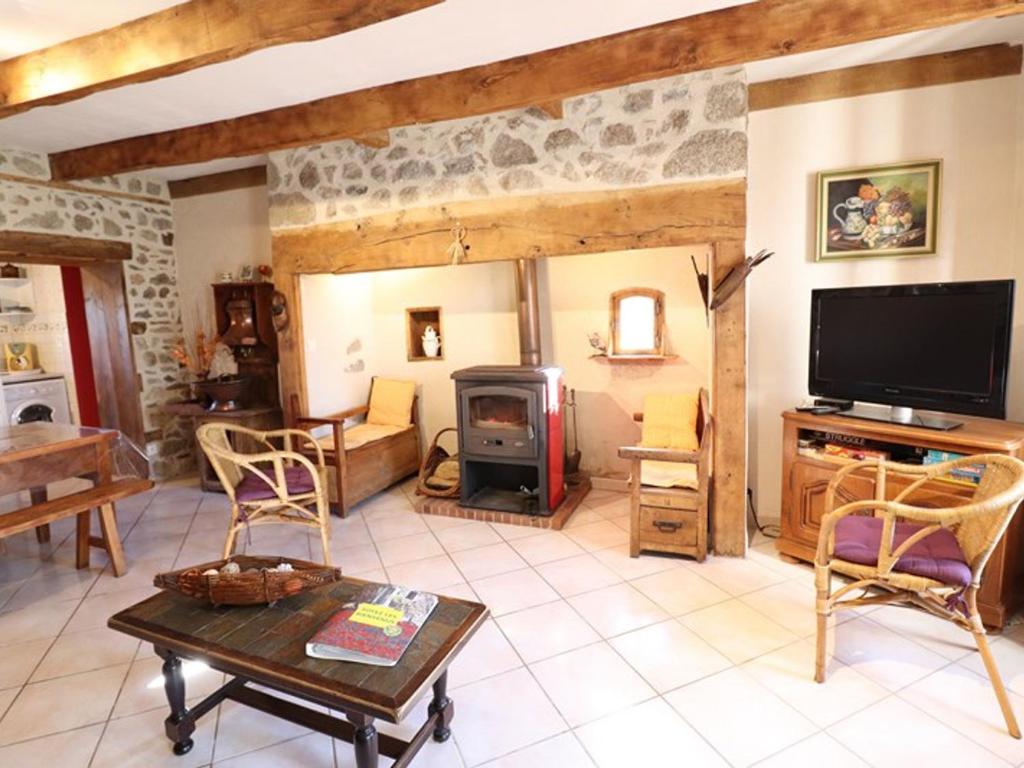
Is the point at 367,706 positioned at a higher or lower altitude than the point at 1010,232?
lower

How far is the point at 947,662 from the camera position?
83.0 inches

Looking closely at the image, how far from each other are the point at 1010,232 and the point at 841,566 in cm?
201

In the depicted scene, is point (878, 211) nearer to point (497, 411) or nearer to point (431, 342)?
point (497, 411)

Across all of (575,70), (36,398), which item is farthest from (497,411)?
(36,398)

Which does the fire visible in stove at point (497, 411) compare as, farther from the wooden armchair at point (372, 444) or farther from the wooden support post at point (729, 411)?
the wooden support post at point (729, 411)

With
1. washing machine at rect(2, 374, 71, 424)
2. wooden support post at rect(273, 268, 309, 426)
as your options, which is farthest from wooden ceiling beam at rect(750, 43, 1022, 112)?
washing machine at rect(2, 374, 71, 424)

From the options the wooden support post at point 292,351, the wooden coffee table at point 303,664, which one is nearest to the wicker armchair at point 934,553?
the wooden coffee table at point 303,664

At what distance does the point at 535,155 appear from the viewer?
126 inches

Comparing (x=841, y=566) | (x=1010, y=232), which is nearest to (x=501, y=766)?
(x=841, y=566)

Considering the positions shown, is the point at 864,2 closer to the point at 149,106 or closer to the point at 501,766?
the point at 501,766

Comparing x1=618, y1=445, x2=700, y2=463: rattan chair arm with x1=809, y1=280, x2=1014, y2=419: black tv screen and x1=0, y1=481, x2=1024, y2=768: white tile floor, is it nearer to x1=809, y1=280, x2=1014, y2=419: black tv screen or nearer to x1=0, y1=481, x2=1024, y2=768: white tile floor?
x1=0, y1=481, x2=1024, y2=768: white tile floor

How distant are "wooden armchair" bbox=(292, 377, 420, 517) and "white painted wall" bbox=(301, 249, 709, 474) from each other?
17 cm

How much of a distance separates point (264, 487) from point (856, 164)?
367cm

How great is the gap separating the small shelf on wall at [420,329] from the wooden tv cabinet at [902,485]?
2801 millimetres
